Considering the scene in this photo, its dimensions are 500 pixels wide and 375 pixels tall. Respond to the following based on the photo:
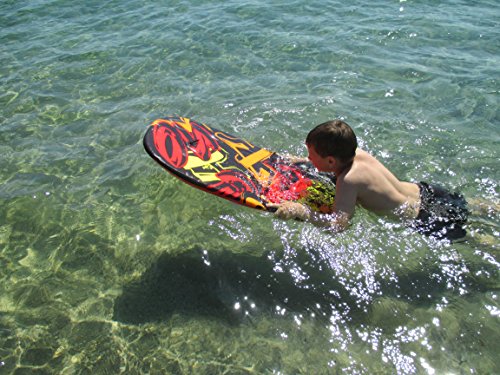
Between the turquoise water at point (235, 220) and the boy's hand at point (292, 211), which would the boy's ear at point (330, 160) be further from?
the turquoise water at point (235, 220)

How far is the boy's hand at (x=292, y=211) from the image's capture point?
4234mm

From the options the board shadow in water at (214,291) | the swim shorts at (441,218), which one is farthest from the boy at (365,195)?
the board shadow in water at (214,291)

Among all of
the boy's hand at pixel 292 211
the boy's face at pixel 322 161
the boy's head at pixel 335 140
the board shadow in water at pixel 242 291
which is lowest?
the board shadow in water at pixel 242 291

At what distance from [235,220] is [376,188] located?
5.16 feet

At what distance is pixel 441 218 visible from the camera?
4.41m

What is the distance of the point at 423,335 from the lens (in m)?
3.70

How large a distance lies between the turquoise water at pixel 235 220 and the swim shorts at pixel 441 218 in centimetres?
17

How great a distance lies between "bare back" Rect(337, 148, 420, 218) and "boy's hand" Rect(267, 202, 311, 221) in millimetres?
427

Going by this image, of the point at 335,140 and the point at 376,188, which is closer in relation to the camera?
the point at 335,140

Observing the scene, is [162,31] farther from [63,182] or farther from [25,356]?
[25,356]

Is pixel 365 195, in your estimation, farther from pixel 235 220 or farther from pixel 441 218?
pixel 235 220

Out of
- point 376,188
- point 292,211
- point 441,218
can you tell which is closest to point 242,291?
point 292,211

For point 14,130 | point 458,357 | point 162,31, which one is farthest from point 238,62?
point 458,357

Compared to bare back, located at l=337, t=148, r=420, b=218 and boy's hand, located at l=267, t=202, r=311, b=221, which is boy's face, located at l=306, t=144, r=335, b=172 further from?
boy's hand, located at l=267, t=202, r=311, b=221
